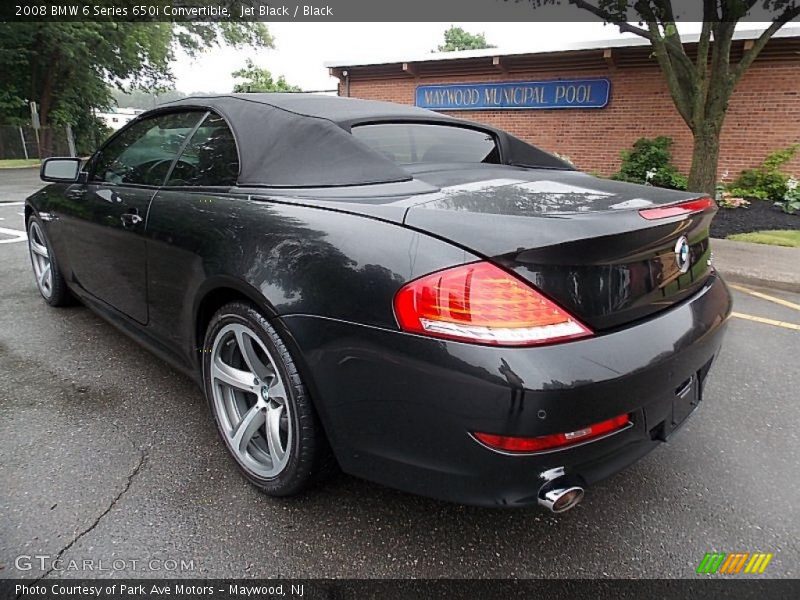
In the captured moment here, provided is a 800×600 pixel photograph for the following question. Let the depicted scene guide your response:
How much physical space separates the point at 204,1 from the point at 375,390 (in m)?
26.5

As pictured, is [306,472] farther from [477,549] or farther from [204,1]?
[204,1]

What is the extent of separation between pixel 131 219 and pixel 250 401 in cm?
116

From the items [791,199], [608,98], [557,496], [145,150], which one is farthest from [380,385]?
[608,98]

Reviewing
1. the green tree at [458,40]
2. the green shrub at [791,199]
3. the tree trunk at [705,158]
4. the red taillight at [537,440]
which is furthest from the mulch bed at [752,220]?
the green tree at [458,40]

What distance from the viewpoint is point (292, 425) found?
180 cm

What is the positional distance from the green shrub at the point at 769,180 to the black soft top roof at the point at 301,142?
10.5 metres

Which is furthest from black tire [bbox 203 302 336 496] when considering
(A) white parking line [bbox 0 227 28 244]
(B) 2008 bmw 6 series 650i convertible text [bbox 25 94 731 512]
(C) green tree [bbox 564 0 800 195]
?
(C) green tree [bbox 564 0 800 195]

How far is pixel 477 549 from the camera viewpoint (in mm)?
1793

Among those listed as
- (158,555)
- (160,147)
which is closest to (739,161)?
(160,147)

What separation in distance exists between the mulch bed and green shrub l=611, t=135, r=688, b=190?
177cm

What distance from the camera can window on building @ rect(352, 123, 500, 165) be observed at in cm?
240

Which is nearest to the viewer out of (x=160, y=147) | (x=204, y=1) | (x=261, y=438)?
(x=261, y=438)

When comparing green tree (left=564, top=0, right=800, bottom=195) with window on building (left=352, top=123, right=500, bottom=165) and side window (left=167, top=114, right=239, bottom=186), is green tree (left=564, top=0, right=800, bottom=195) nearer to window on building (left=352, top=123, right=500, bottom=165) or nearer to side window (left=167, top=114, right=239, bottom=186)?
window on building (left=352, top=123, right=500, bottom=165)

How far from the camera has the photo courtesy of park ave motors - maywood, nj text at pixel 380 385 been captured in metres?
1.46
